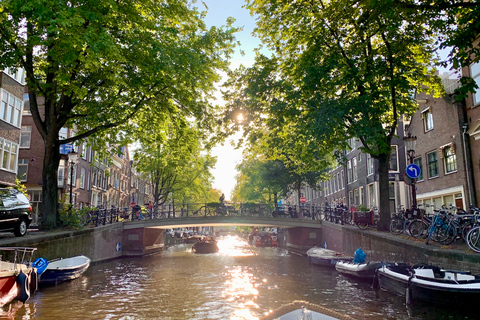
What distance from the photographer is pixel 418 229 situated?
1648 cm

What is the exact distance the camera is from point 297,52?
19.0 meters

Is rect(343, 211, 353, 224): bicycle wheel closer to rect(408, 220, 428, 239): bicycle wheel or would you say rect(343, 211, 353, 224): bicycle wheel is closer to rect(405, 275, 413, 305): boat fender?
rect(408, 220, 428, 239): bicycle wheel

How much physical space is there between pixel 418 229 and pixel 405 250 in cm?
149

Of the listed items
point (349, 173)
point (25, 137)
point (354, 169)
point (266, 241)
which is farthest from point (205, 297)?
point (266, 241)

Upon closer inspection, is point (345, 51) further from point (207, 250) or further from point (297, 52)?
point (207, 250)

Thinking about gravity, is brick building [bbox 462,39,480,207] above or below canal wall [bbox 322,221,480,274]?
above

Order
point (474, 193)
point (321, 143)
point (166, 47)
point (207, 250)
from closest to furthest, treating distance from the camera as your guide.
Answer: point (166, 47)
point (321, 143)
point (474, 193)
point (207, 250)

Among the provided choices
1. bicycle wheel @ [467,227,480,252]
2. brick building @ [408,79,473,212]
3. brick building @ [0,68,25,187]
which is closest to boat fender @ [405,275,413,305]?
bicycle wheel @ [467,227,480,252]

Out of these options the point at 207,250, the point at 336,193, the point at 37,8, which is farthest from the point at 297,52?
the point at 336,193

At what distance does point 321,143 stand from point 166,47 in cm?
759

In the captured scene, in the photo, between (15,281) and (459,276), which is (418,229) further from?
(15,281)

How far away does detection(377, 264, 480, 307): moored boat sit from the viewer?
35.4ft

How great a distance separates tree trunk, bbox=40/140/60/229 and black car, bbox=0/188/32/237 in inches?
111

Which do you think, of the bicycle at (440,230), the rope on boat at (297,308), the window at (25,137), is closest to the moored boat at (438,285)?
the bicycle at (440,230)
